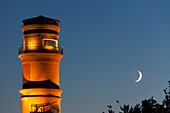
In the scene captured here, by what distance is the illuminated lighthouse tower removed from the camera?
79.6 metres

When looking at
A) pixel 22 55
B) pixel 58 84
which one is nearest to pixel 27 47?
pixel 22 55

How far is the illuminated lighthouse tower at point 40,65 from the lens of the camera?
261 ft

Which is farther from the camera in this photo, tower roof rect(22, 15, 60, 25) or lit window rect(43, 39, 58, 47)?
lit window rect(43, 39, 58, 47)

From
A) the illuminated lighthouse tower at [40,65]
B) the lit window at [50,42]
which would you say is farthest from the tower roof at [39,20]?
the lit window at [50,42]

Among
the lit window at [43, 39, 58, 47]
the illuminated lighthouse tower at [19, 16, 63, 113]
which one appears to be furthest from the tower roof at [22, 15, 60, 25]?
the lit window at [43, 39, 58, 47]

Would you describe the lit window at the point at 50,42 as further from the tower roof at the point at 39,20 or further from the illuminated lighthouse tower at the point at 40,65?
the tower roof at the point at 39,20

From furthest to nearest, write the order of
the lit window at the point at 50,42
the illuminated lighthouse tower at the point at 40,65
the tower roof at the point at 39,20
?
the lit window at the point at 50,42 < the tower roof at the point at 39,20 < the illuminated lighthouse tower at the point at 40,65

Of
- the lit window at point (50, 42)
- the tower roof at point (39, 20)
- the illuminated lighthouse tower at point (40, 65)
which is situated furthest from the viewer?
the lit window at point (50, 42)

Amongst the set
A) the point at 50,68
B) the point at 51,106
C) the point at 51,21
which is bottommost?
the point at 51,106

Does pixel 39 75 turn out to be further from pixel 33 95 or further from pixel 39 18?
pixel 39 18

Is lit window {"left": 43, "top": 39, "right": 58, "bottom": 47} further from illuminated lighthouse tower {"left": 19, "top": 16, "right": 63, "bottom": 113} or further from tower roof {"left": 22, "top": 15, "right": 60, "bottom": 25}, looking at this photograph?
tower roof {"left": 22, "top": 15, "right": 60, "bottom": 25}

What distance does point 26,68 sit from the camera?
81.1m

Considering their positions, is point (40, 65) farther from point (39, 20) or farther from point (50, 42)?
point (39, 20)

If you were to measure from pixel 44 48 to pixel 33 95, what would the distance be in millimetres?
7093
